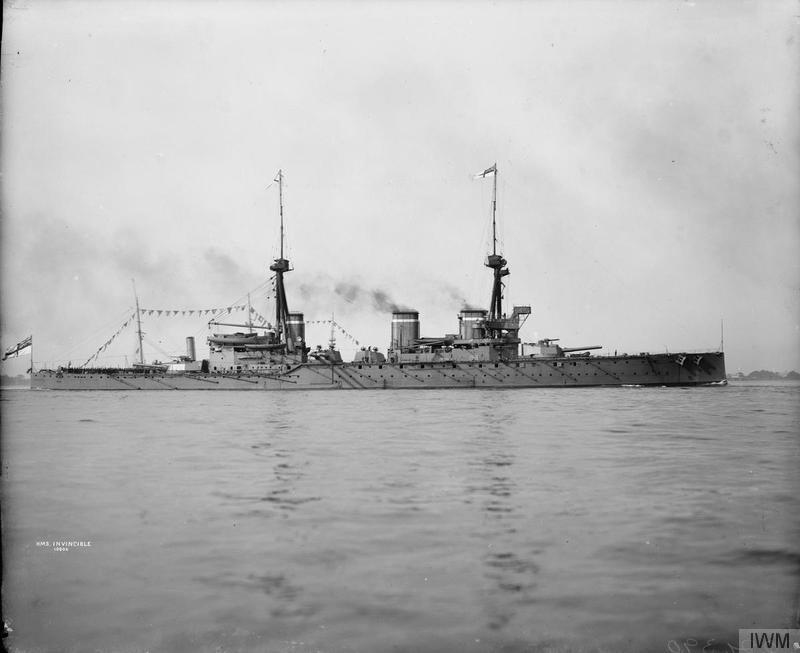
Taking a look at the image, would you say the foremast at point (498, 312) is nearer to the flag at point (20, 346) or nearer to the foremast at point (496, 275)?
the foremast at point (496, 275)

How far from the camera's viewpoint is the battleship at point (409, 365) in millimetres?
46562

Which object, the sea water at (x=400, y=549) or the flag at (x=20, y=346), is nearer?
the sea water at (x=400, y=549)

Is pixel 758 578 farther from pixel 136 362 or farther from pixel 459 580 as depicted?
pixel 136 362

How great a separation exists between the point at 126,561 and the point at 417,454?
23.3ft

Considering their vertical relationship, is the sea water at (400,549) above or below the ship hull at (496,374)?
below

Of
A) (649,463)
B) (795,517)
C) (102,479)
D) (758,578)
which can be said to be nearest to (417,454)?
(649,463)

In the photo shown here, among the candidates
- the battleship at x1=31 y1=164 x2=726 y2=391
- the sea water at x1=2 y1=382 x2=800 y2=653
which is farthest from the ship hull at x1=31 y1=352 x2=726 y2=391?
the sea water at x1=2 y1=382 x2=800 y2=653

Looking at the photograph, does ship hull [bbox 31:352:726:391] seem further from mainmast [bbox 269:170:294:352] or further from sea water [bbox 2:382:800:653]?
sea water [bbox 2:382:800:653]

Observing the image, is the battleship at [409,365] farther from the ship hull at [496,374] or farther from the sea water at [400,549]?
the sea water at [400,549]

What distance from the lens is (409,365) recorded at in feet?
162

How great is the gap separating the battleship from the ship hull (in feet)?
0.23

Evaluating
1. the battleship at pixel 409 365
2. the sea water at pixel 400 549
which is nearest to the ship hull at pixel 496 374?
the battleship at pixel 409 365

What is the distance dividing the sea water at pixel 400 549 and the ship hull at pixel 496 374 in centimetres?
3403

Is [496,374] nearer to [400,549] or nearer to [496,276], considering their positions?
[496,276]
